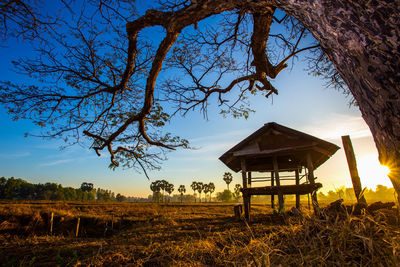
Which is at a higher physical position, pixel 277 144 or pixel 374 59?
pixel 277 144

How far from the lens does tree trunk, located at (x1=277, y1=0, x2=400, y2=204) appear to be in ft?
2.94

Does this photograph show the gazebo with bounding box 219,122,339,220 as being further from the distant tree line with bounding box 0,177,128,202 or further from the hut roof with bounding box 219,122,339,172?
the distant tree line with bounding box 0,177,128,202

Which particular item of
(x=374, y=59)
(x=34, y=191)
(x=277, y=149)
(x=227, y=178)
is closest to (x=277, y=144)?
(x=277, y=149)

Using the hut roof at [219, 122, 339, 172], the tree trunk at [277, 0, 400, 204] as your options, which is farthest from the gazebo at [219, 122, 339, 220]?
the tree trunk at [277, 0, 400, 204]

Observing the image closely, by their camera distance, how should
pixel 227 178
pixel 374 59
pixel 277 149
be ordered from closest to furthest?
pixel 374 59, pixel 277 149, pixel 227 178

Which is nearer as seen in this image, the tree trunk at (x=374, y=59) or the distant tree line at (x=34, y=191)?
the tree trunk at (x=374, y=59)

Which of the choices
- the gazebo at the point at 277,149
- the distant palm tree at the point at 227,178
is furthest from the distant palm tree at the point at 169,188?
the gazebo at the point at 277,149

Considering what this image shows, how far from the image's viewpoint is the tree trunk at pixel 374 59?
0.90 m

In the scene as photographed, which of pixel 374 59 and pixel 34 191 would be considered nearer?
pixel 374 59

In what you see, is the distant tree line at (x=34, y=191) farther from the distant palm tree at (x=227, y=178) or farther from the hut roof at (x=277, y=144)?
the hut roof at (x=277, y=144)

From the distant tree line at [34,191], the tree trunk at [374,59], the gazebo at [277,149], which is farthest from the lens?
the distant tree line at [34,191]

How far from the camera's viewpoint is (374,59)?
37.3 inches

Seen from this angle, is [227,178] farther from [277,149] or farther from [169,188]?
[277,149]

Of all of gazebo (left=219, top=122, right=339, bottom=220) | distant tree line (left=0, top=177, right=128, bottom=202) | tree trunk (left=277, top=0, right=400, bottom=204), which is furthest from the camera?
distant tree line (left=0, top=177, right=128, bottom=202)
